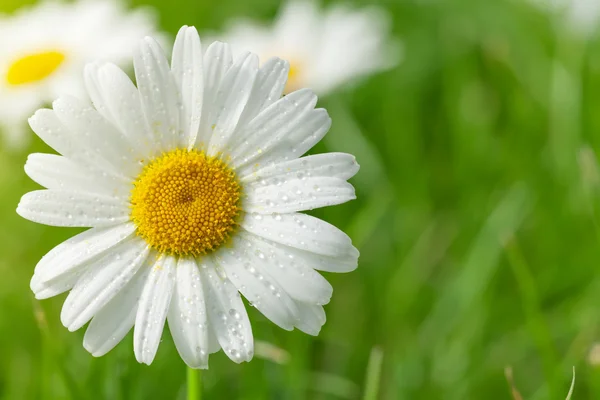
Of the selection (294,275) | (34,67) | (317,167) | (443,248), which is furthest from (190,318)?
(34,67)

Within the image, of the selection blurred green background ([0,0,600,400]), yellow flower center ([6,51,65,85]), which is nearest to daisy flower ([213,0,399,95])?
blurred green background ([0,0,600,400])

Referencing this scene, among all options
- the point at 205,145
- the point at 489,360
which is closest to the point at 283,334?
the point at 489,360

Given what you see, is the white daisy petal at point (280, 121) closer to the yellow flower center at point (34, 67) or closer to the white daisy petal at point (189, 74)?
the white daisy petal at point (189, 74)

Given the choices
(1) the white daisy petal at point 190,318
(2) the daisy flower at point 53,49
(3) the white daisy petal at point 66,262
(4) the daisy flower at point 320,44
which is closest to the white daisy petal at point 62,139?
(3) the white daisy petal at point 66,262

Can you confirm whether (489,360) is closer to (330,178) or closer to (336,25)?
(330,178)

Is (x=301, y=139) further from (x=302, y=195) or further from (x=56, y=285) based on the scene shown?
(x=56, y=285)

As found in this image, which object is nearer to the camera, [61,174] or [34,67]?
[61,174]

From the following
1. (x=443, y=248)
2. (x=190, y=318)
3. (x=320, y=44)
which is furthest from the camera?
(x=320, y=44)
